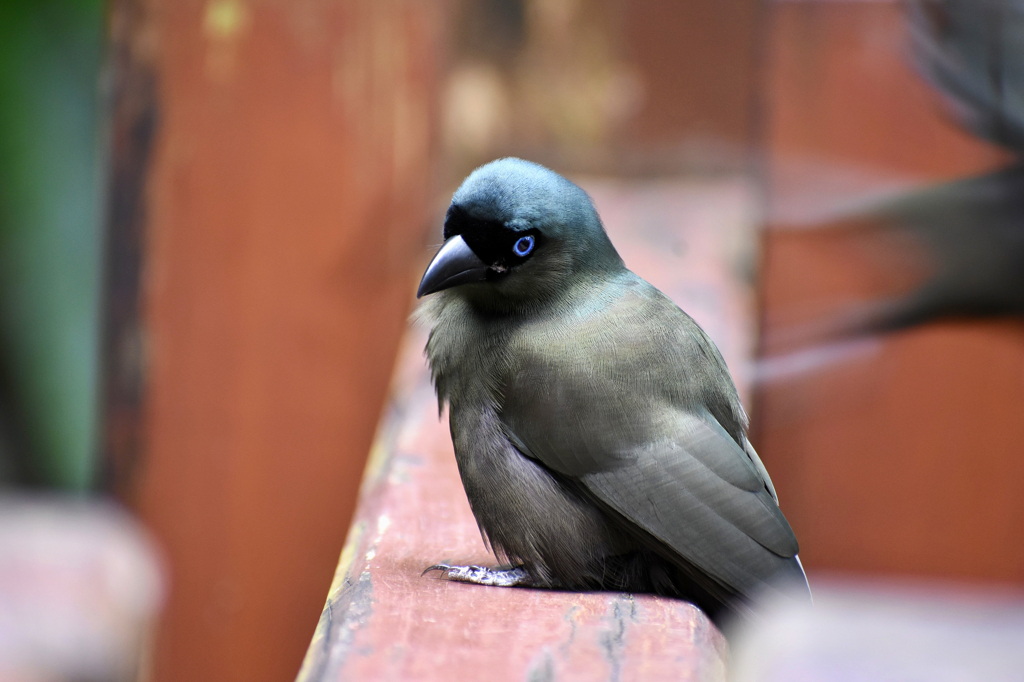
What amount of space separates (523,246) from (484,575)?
0.56 metres

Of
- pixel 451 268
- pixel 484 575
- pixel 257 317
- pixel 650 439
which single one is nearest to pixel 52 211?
pixel 257 317

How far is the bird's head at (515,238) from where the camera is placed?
1.76m

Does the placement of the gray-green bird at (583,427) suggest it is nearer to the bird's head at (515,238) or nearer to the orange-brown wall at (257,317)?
the bird's head at (515,238)

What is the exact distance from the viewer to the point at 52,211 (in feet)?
12.8

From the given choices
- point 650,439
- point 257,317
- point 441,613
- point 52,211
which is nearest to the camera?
point 441,613

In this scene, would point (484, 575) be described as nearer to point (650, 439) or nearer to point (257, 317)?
point (650, 439)

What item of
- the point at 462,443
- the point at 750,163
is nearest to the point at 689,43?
the point at 750,163

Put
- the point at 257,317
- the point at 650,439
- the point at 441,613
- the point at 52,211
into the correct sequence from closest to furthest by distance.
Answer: the point at 441,613 → the point at 650,439 → the point at 257,317 → the point at 52,211

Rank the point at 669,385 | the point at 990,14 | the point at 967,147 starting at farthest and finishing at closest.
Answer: the point at 967,147
the point at 990,14
the point at 669,385

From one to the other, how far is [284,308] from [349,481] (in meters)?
0.52

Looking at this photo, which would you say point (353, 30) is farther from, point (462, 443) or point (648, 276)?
point (462, 443)

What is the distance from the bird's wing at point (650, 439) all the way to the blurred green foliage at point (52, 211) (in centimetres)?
260

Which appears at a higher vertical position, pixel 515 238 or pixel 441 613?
pixel 515 238

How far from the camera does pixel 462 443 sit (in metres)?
1.85
